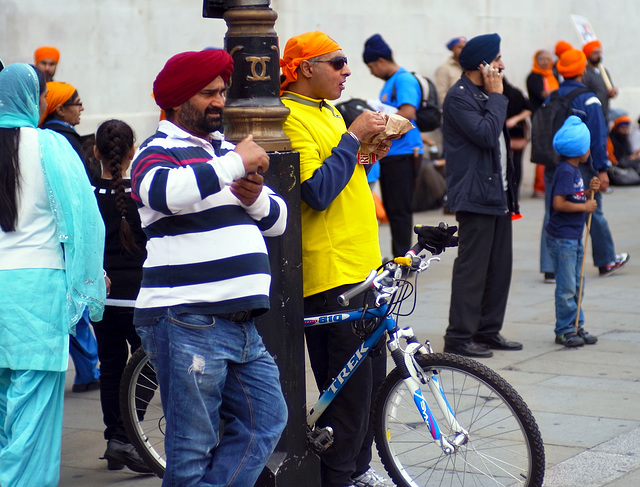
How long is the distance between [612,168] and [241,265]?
14604mm

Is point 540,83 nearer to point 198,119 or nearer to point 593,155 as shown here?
point 593,155

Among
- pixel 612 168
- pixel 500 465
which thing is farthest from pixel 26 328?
pixel 612 168

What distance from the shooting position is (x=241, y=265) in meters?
3.43

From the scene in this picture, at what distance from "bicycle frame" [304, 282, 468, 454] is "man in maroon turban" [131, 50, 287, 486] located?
2.21ft

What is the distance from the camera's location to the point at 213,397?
A: 3.50 metres

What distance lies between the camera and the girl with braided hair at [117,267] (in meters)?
5.05

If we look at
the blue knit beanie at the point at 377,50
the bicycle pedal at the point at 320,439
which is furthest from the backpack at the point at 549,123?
the bicycle pedal at the point at 320,439

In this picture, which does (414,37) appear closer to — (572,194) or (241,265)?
(572,194)

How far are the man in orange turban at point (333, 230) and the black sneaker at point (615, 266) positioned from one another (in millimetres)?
5821

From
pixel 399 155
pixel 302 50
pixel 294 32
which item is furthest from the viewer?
pixel 294 32

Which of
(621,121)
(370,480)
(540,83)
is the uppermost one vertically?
(540,83)

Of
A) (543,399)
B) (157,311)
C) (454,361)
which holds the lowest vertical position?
(543,399)

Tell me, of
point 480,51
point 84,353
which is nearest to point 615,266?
point 480,51

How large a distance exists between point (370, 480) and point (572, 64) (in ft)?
18.4
